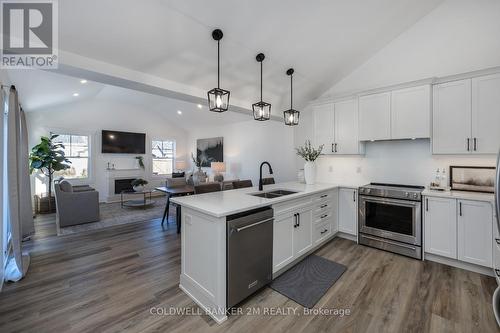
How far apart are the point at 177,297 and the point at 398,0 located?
4.58m

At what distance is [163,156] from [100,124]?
2.39m

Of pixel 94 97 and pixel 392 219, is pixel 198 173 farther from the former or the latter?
pixel 392 219

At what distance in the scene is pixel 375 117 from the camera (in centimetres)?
366

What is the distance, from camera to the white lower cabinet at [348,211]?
372 centimetres

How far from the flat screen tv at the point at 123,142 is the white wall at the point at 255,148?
228 centimetres

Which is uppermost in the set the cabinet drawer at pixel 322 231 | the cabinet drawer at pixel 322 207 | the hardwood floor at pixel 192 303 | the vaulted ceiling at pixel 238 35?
the vaulted ceiling at pixel 238 35

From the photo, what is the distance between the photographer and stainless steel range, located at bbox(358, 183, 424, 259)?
3.09m

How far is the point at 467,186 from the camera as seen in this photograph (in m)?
3.13

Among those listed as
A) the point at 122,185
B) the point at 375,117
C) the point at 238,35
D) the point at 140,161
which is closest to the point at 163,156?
the point at 140,161

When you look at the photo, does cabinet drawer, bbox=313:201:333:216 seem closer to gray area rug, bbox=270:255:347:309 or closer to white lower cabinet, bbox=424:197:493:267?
gray area rug, bbox=270:255:347:309

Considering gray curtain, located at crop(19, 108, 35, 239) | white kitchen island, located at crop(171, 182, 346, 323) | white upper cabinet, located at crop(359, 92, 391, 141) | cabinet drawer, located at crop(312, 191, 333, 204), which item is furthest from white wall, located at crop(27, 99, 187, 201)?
white upper cabinet, located at crop(359, 92, 391, 141)

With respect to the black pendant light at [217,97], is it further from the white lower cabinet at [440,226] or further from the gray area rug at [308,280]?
the white lower cabinet at [440,226]

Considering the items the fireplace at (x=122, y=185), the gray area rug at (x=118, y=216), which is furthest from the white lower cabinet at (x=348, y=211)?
the fireplace at (x=122, y=185)

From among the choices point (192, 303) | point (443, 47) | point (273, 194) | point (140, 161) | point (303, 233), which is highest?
point (443, 47)
